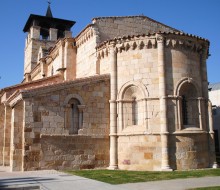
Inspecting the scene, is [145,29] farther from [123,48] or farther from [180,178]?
[180,178]

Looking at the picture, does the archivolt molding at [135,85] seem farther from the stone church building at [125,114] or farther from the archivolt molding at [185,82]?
the archivolt molding at [185,82]

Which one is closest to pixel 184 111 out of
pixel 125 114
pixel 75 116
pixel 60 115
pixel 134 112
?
pixel 134 112

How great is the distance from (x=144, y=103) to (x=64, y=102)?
3.86 m

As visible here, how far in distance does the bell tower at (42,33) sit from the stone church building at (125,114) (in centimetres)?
2041

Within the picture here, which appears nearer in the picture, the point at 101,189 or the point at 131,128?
the point at 101,189

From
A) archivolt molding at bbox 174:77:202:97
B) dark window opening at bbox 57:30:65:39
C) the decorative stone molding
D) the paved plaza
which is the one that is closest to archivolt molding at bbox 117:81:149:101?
archivolt molding at bbox 174:77:202:97

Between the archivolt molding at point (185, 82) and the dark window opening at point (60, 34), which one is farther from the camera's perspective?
the dark window opening at point (60, 34)

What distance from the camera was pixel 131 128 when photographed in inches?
559

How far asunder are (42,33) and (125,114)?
83.2 ft

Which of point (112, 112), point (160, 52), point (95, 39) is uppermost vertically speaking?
point (95, 39)

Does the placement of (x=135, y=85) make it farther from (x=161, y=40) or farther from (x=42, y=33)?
(x=42, y=33)

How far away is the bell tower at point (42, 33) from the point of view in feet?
115

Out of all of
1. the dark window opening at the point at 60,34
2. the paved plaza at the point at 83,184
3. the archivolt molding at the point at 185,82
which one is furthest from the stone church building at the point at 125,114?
the dark window opening at the point at 60,34

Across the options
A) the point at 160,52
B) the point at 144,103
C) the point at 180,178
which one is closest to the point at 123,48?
the point at 160,52
